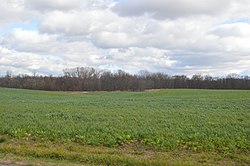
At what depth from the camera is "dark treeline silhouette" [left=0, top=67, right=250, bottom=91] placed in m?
92.2

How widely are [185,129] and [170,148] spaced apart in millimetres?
2635

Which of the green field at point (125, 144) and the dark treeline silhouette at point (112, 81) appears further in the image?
the dark treeline silhouette at point (112, 81)

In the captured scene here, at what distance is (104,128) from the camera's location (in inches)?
408

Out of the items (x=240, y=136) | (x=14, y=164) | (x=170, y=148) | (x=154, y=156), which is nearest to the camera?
(x=14, y=164)

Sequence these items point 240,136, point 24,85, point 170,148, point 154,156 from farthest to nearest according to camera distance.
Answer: point 24,85
point 240,136
point 170,148
point 154,156

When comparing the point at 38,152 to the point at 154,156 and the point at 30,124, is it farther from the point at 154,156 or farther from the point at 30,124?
the point at 30,124

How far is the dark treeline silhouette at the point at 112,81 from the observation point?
92.2 metres

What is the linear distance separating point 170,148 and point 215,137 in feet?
6.42

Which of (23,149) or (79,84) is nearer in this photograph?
(23,149)

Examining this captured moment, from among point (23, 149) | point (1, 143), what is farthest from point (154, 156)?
point (1, 143)

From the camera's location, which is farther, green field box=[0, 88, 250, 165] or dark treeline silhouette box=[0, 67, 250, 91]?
dark treeline silhouette box=[0, 67, 250, 91]

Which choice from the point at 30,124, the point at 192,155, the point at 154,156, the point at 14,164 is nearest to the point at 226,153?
the point at 192,155

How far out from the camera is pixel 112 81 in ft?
321

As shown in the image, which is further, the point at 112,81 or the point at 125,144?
the point at 112,81
